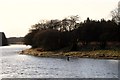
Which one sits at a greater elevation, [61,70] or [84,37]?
[84,37]

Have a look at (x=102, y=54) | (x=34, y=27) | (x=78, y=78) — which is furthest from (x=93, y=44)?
(x=78, y=78)

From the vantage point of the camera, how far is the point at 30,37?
144 m

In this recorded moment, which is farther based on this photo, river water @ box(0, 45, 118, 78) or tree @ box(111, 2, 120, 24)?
tree @ box(111, 2, 120, 24)

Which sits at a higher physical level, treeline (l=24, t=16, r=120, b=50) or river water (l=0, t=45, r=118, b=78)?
treeline (l=24, t=16, r=120, b=50)

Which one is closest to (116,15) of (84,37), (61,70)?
(84,37)

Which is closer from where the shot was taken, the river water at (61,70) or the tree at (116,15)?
the river water at (61,70)

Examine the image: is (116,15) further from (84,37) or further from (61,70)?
(61,70)

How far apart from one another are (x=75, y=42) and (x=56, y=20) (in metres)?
36.6

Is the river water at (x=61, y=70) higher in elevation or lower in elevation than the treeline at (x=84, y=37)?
lower

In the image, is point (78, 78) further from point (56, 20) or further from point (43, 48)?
point (56, 20)

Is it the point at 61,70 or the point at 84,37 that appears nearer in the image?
the point at 61,70

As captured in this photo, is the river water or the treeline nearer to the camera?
the river water

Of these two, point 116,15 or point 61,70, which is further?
point 116,15

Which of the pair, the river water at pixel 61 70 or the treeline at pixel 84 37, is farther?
the treeline at pixel 84 37
